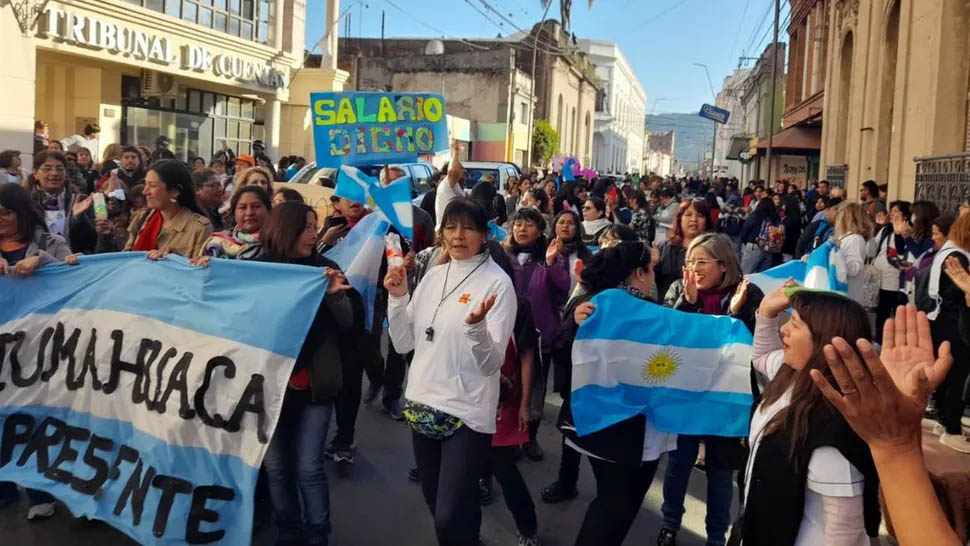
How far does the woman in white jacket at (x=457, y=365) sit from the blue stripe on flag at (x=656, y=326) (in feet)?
1.51

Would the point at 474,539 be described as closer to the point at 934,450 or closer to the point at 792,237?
the point at 934,450

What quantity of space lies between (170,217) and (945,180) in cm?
1130

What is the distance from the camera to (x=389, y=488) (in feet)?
18.4

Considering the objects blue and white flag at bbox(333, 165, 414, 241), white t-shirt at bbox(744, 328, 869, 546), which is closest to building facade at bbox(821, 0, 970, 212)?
blue and white flag at bbox(333, 165, 414, 241)

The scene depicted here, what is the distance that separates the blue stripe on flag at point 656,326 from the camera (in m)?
4.19

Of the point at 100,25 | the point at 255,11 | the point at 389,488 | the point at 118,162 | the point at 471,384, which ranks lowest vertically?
the point at 389,488

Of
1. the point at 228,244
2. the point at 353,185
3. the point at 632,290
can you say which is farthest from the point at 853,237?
the point at 228,244

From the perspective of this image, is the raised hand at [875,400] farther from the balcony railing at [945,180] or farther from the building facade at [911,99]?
the building facade at [911,99]

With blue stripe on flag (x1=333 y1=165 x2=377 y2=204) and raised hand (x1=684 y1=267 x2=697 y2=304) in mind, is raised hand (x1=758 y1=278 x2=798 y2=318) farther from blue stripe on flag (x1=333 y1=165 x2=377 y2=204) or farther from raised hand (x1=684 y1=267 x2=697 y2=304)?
blue stripe on flag (x1=333 y1=165 x2=377 y2=204)

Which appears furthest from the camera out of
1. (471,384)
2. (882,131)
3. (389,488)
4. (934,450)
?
(882,131)

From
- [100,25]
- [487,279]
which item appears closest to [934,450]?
[487,279]

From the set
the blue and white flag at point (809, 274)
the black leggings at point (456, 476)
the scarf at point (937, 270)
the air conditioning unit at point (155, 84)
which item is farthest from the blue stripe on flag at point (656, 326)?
the air conditioning unit at point (155, 84)

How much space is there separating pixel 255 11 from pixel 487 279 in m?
23.0

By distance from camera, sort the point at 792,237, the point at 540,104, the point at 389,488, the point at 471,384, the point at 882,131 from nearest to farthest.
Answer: the point at 471,384 → the point at 389,488 → the point at 792,237 → the point at 882,131 → the point at 540,104
